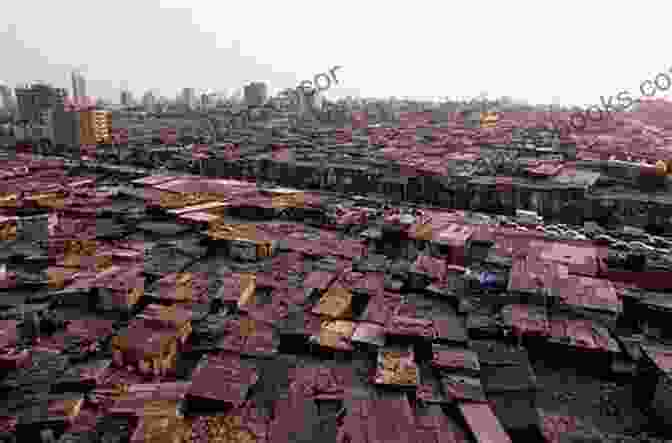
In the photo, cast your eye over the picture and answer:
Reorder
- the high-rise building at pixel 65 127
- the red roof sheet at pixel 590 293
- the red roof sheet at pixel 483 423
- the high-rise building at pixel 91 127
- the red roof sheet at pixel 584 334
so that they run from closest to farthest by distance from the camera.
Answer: the red roof sheet at pixel 483 423, the red roof sheet at pixel 584 334, the red roof sheet at pixel 590 293, the high-rise building at pixel 65 127, the high-rise building at pixel 91 127

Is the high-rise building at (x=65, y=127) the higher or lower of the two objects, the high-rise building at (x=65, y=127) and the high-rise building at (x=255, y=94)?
the lower

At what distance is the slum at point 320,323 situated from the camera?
469 inches

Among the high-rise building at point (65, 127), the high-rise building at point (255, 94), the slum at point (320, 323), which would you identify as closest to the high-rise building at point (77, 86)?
the high-rise building at point (255, 94)

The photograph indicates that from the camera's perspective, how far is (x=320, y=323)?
53.2 feet

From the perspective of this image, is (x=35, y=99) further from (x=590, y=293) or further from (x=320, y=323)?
(x=590, y=293)

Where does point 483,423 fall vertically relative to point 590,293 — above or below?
below

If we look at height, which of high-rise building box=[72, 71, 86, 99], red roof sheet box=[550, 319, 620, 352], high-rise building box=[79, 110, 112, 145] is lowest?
red roof sheet box=[550, 319, 620, 352]

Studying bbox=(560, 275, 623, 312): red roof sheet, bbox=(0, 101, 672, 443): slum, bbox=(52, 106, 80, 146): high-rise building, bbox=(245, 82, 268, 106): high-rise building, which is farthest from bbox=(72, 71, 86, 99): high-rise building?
bbox=(560, 275, 623, 312): red roof sheet

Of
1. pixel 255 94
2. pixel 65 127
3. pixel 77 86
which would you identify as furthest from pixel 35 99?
pixel 77 86

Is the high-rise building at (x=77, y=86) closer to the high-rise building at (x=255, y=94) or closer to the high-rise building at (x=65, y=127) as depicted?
the high-rise building at (x=255, y=94)

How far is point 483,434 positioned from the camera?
11203mm

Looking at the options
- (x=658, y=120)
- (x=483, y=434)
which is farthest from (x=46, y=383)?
(x=658, y=120)

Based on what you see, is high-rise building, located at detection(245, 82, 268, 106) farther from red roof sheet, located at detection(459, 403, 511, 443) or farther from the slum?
red roof sheet, located at detection(459, 403, 511, 443)

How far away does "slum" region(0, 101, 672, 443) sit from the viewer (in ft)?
39.1
